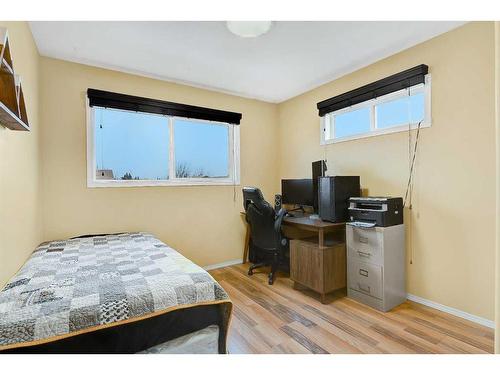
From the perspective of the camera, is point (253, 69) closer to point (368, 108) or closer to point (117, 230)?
point (368, 108)

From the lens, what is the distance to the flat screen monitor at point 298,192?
333 cm

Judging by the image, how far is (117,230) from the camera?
2932 mm

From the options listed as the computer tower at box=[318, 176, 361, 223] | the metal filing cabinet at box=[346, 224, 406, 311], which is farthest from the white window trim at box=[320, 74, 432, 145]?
the metal filing cabinet at box=[346, 224, 406, 311]

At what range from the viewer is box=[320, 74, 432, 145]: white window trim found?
2.38 m

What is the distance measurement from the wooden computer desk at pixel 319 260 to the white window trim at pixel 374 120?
1.07 m

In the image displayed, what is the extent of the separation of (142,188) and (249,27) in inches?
81.7

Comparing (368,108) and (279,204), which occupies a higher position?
(368,108)

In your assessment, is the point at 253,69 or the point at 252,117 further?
the point at 252,117

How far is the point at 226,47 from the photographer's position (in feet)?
8.24

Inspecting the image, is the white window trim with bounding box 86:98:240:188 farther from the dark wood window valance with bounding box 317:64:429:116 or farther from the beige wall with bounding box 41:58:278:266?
the dark wood window valance with bounding box 317:64:429:116

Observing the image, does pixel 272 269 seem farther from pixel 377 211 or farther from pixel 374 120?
pixel 374 120

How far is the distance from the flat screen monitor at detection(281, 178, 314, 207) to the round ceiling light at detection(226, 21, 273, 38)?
1827mm
